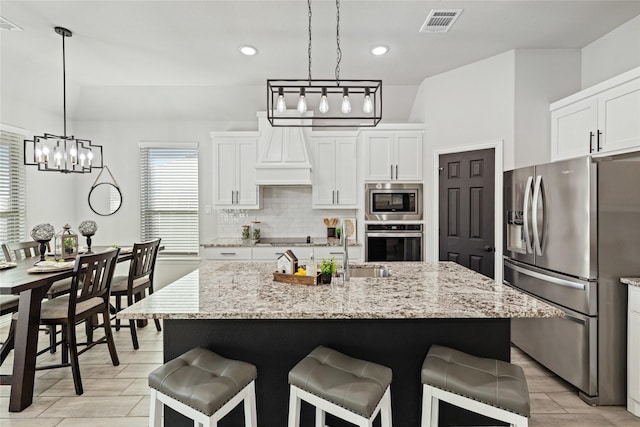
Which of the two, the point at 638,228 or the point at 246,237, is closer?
the point at 638,228

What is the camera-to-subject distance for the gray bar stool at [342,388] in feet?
4.90

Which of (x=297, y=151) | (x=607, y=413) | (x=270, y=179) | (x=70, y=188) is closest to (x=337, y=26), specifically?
(x=297, y=151)

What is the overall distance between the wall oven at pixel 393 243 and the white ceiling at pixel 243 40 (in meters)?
1.89

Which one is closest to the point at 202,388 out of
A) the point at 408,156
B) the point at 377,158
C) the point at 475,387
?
the point at 475,387

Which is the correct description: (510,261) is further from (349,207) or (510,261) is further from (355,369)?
(355,369)

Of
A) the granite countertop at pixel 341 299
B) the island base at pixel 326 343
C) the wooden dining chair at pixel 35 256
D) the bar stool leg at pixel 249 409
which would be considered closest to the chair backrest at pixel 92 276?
the wooden dining chair at pixel 35 256

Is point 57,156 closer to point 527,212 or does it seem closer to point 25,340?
point 25,340

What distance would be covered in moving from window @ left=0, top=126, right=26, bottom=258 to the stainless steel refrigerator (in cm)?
553

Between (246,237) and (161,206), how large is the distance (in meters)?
1.39

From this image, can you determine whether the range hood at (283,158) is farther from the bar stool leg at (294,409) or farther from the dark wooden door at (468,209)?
the bar stool leg at (294,409)

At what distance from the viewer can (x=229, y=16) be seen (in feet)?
10.0

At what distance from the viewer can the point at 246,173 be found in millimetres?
4969

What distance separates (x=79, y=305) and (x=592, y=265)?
3.93 metres

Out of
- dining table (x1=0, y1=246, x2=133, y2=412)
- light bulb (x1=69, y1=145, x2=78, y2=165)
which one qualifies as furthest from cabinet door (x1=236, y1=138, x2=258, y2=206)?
dining table (x1=0, y1=246, x2=133, y2=412)
